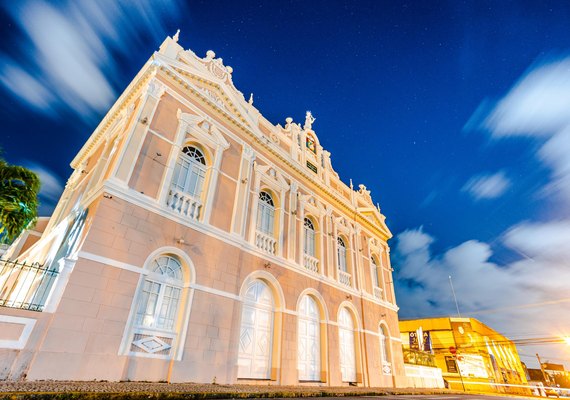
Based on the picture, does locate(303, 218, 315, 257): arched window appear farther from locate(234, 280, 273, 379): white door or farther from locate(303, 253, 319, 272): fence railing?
locate(234, 280, 273, 379): white door

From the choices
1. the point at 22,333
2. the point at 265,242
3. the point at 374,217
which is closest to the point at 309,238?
the point at 265,242

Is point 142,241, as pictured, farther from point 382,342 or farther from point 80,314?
point 382,342

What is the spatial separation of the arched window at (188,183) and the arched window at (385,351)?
41.4ft

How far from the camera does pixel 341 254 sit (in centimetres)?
1584

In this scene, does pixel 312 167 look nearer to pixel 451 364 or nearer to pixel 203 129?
pixel 203 129

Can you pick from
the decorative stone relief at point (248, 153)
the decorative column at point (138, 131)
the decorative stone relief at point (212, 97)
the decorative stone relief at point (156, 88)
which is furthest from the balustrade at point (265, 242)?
the decorative stone relief at point (156, 88)

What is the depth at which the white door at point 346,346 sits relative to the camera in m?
12.8

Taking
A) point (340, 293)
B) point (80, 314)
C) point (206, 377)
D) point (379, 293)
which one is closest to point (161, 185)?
point (80, 314)

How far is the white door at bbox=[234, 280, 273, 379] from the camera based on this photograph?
9180 mm

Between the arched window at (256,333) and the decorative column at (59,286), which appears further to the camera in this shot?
the arched window at (256,333)

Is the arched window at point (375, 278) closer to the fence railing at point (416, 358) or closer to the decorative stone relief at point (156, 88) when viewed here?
the fence railing at point (416, 358)

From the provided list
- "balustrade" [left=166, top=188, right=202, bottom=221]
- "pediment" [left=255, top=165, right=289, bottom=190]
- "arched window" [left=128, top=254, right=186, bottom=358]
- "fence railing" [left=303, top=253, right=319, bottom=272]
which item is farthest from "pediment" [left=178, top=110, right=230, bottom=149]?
"fence railing" [left=303, top=253, right=319, bottom=272]

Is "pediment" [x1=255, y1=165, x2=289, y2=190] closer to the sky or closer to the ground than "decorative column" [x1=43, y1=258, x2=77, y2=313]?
closer to the sky

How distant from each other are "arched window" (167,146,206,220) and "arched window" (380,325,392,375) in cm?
1262
